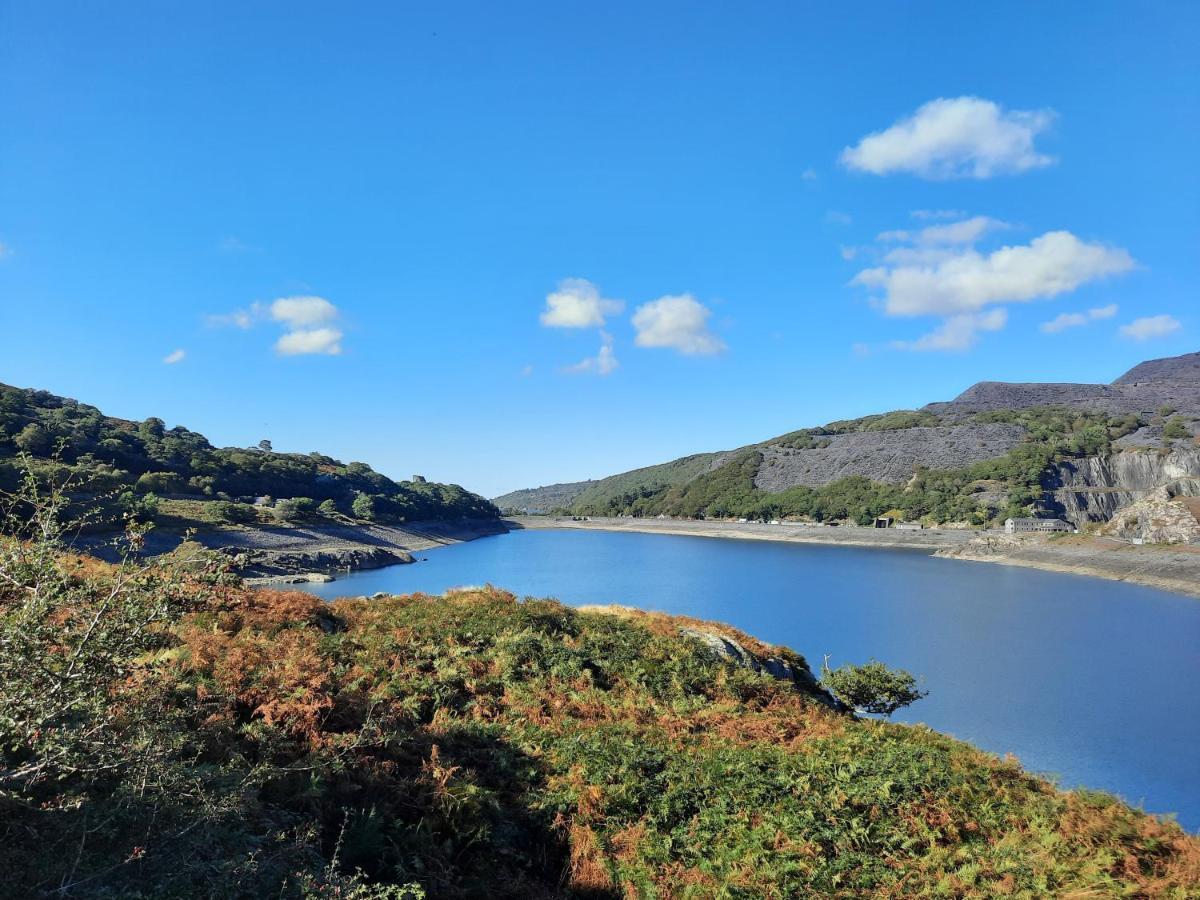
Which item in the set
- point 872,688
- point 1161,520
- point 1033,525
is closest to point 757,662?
point 872,688

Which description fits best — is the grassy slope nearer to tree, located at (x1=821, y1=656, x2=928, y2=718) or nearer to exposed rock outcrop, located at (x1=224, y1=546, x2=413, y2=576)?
tree, located at (x1=821, y1=656, x2=928, y2=718)

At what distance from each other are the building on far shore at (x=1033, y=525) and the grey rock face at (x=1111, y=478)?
12555mm

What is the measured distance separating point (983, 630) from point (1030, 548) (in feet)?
194

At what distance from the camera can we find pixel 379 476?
5940 inches

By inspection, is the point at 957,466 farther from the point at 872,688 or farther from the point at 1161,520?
the point at 872,688

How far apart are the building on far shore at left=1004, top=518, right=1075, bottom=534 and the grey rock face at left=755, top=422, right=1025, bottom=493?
43463 millimetres

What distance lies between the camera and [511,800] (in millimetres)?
9359

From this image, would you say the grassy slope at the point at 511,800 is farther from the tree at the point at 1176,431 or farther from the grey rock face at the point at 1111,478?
the tree at the point at 1176,431

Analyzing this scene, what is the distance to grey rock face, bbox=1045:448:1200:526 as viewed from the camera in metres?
120

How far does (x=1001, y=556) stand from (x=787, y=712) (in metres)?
101

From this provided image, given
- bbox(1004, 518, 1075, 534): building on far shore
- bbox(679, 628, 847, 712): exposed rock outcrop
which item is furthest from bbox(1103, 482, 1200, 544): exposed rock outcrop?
bbox(679, 628, 847, 712): exposed rock outcrop

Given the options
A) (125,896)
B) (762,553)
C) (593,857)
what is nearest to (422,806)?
(593,857)

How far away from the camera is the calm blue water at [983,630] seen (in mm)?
27016

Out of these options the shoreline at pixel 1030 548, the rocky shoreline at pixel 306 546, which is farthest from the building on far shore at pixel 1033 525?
the rocky shoreline at pixel 306 546
